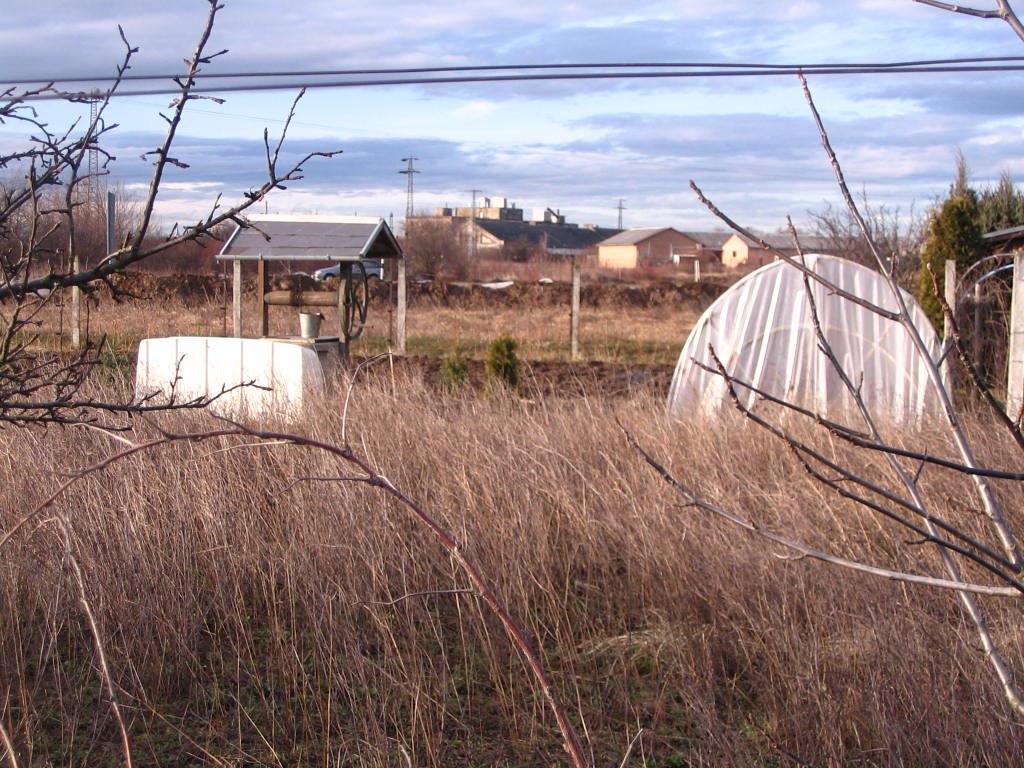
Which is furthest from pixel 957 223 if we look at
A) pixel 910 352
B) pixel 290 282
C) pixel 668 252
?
pixel 668 252

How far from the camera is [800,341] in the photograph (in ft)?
31.8

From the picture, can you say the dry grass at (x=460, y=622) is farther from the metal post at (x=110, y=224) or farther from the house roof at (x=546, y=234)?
the house roof at (x=546, y=234)

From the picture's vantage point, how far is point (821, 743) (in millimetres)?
3199

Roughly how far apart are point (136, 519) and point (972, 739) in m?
3.36

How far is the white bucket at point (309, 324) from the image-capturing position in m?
10.9

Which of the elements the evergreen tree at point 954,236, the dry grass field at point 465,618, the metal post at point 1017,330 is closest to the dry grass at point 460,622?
the dry grass field at point 465,618

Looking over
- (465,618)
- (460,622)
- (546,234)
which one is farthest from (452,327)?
(546,234)

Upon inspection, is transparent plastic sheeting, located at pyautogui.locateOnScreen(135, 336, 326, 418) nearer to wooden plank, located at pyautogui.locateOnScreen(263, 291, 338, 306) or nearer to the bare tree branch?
wooden plank, located at pyautogui.locateOnScreen(263, 291, 338, 306)

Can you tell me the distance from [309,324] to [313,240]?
2129mm

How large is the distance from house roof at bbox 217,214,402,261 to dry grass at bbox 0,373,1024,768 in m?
6.68

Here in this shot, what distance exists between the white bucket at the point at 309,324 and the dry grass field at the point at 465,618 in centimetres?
487

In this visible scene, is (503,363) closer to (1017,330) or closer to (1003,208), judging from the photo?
(1017,330)

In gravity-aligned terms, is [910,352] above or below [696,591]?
above

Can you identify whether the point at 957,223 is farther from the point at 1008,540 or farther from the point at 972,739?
the point at 1008,540
